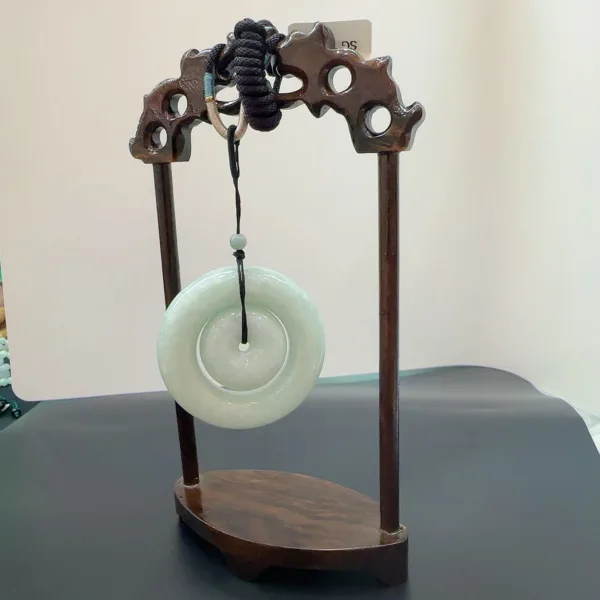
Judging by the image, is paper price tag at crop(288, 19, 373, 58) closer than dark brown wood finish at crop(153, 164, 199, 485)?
Yes

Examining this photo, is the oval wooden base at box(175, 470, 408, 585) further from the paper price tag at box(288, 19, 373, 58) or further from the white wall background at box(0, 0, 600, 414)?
the white wall background at box(0, 0, 600, 414)

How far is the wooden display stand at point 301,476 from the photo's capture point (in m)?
0.55

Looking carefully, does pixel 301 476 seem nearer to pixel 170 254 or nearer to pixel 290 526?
pixel 290 526

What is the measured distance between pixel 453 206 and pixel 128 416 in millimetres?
717

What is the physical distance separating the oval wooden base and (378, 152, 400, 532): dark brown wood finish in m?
0.03

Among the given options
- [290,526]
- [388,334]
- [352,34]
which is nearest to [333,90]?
[352,34]

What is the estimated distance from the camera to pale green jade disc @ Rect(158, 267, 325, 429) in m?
0.59

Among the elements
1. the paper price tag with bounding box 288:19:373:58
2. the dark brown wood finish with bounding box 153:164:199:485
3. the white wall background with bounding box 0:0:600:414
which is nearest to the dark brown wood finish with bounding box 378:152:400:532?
the paper price tag with bounding box 288:19:373:58

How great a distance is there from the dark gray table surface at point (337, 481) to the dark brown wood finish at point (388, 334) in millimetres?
91

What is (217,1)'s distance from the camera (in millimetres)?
1114

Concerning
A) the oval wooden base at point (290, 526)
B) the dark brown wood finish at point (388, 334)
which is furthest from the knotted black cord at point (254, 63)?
the oval wooden base at point (290, 526)

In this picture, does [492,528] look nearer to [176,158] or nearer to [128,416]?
[176,158]

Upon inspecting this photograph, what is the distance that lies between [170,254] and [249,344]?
0.17 m

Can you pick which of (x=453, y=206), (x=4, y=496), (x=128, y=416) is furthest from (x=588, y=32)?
(x=4, y=496)
